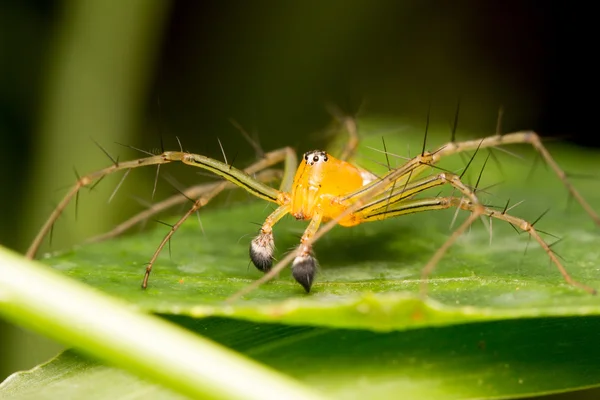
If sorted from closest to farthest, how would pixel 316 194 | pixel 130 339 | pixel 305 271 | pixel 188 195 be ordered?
1. pixel 130 339
2. pixel 305 271
3. pixel 316 194
4. pixel 188 195

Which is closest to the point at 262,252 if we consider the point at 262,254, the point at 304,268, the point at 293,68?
the point at 262,254

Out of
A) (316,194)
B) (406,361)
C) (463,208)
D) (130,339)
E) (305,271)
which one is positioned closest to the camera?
(130,339)

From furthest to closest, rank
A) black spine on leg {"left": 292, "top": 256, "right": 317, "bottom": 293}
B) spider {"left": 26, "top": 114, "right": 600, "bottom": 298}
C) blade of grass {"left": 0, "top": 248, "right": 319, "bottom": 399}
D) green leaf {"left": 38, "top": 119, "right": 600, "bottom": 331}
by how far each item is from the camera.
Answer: spider {"left": 26, "top": 114, "right": 600, "bottom": 298} → black spine on leg {"left": 292, "top": 256, "right": 317, "bottom": 293} → green leaf {"left": 38, "top": 119, "right": 600, "bottom": 331} → blade of grass {"left": 0, "top": 248, "right": 319, "bottom": 399}

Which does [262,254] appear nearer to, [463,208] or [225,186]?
[225,186]

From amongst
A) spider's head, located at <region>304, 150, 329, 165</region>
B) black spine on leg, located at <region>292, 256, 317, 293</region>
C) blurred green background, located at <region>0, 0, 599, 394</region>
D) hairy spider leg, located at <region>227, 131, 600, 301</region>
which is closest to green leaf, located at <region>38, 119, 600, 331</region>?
black spine on leg, located at <region>292, 256, 317, 293</region>

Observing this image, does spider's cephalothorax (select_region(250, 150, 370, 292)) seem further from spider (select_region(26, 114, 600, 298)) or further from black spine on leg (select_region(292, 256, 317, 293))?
black spine on leg (select_region(292, 256, 317, 293))

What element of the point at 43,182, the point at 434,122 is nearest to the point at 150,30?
the point at 43,182
